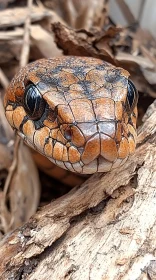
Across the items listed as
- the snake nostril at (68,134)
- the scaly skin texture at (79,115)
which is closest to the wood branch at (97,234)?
the scaly skin texture at (79,115)

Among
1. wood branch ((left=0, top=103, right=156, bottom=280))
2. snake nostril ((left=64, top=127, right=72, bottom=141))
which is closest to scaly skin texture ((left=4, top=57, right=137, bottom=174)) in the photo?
snake nostril ((left=64, top=127, right=72, bottom=141))

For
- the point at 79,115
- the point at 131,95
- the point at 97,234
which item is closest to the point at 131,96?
the point at 131,95

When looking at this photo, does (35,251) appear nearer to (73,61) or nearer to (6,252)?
(6,252)

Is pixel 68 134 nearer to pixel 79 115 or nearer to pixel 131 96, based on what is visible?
pixel 79 115

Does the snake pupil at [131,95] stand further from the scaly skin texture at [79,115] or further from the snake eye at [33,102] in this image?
the snake eye at [33,102]

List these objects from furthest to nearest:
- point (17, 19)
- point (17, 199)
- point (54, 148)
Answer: point (17, 19), point (17, 199), point (54, 148)

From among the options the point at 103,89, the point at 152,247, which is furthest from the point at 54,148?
A: the point at 152,247

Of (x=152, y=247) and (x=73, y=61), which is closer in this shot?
(x=152, y=247)
